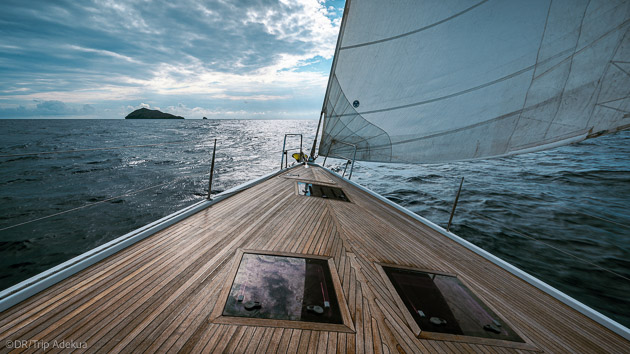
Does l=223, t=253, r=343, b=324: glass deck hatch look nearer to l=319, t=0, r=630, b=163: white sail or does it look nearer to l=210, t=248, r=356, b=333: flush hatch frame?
l=210, t=248, r=356, b=333: flush hatch frame

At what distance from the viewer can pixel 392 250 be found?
2.73 m

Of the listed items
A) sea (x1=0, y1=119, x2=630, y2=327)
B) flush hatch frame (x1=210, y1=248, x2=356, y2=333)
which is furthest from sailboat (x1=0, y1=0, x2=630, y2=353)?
sea (x1=0, y1=119, x2=630, y2=327)

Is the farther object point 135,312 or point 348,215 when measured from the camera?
point 348,215

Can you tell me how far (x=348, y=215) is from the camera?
3570 mm

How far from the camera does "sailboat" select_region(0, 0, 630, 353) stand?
Answer: 148cm

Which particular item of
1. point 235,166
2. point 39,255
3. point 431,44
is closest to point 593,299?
point 431,44

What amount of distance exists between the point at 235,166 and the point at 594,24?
1251 centimetres

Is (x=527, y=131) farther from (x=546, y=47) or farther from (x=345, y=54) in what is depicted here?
(x=345, y=54)

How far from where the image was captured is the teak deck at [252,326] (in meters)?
1.37

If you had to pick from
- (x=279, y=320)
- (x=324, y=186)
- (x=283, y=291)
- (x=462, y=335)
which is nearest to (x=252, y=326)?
(x=279, y=320)

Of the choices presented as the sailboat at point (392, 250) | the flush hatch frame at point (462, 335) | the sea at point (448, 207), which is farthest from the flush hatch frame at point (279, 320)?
the sea at point (448, 207)

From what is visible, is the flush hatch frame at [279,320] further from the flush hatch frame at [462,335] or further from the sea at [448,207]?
the sea at [448,207]

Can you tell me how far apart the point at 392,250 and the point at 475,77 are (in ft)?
10.5

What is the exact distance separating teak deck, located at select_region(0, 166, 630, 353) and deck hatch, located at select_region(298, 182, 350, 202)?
1134mm
